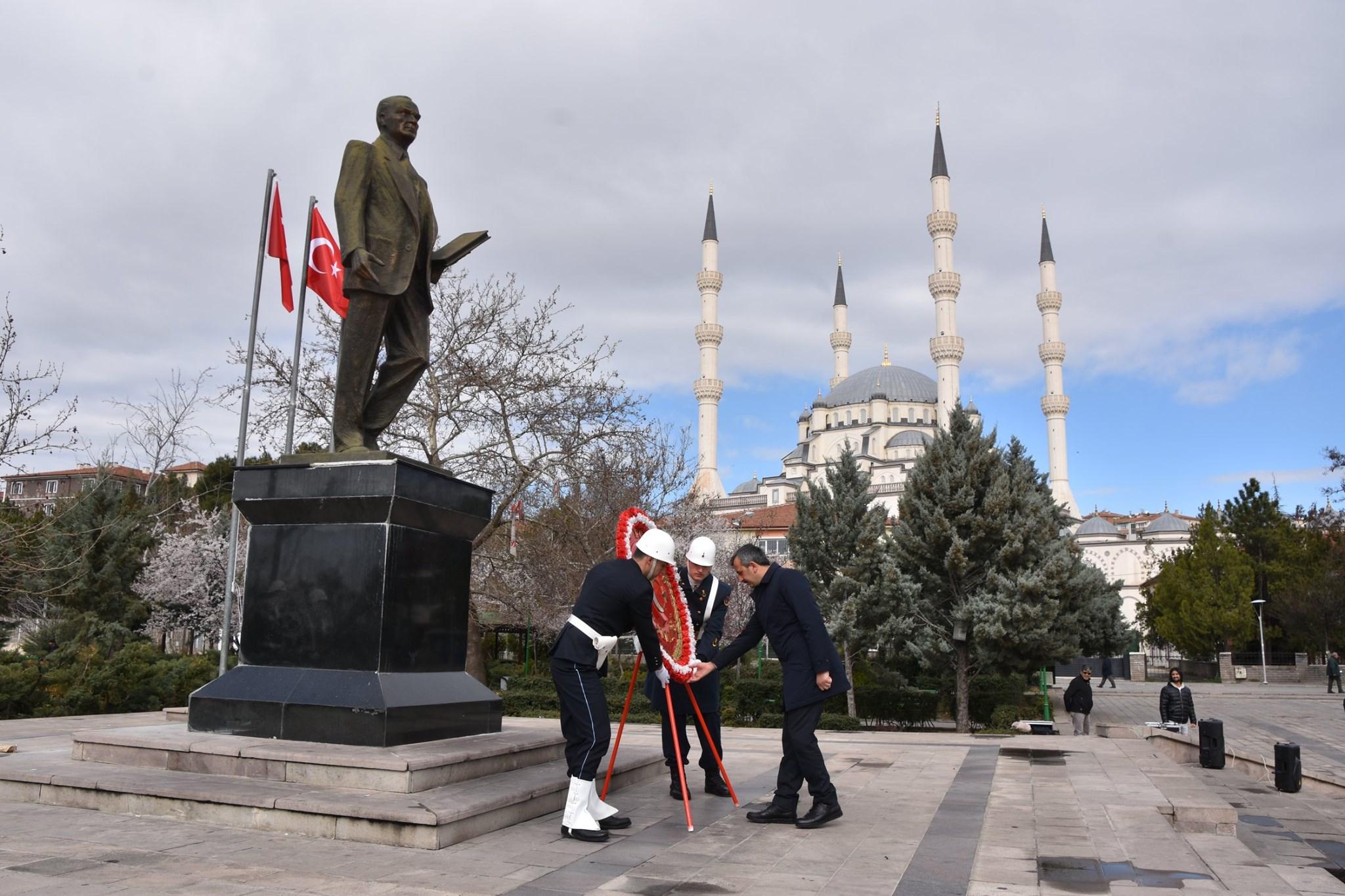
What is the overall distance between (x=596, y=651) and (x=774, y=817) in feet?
5.22

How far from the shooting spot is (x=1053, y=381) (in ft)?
250

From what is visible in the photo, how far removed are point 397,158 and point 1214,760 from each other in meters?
11.6

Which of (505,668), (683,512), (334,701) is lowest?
(505,668)

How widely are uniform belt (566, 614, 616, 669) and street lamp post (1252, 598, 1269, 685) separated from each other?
43.3 metres

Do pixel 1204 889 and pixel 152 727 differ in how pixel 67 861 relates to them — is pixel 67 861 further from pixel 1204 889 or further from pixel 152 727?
pixel 1204 889

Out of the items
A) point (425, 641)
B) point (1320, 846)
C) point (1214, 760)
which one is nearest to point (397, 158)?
point (425, 641)

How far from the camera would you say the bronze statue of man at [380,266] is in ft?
22.4

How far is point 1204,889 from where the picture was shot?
4.39 metres

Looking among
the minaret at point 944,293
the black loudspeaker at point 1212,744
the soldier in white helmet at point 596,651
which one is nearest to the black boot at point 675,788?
the soldier in white helmet at point 596,651

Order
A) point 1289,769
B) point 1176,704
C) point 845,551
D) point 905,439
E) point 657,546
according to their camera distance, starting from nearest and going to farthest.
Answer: point 657,546 < point 1289,769 < point 1176,704 < point 845,551 < point 905,439

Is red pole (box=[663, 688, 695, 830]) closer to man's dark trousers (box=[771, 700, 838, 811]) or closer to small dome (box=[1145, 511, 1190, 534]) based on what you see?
man's dark trousers (box=[771, 700, 838, 811])

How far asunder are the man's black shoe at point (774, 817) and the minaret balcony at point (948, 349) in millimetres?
67625

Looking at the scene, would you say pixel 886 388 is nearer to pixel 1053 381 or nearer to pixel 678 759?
pixel 1053 381

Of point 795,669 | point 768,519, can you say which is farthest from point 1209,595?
point 795,669
